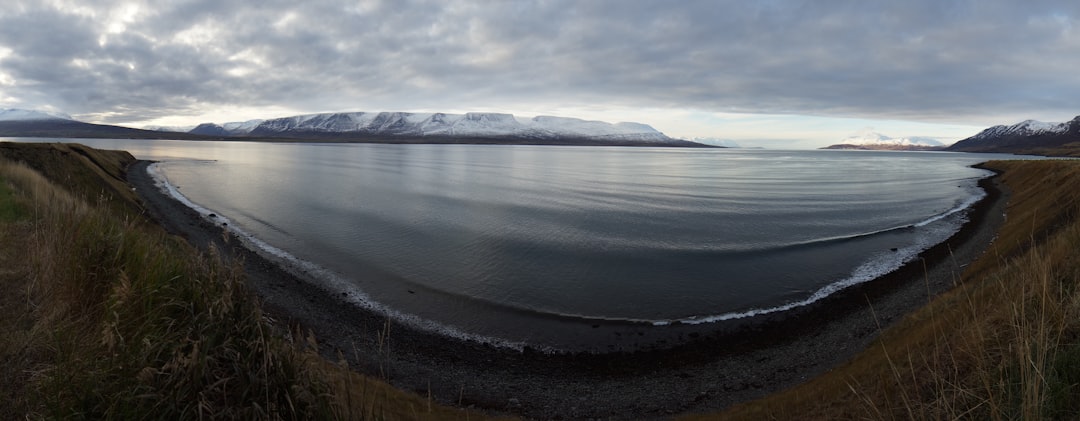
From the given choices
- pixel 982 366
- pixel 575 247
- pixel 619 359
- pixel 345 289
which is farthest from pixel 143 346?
pixel 575 247

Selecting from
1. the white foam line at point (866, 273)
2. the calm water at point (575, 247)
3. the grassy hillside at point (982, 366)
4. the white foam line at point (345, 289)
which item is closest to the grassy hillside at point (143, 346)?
the grassy hillside at point (982, 366)

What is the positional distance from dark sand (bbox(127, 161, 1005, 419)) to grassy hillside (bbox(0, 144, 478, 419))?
4.35 metres

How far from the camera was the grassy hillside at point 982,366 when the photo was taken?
12.0 ft

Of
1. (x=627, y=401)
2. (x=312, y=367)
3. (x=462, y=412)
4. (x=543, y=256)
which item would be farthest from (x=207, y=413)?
(x=543, y=256)

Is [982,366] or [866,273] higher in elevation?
[982,366]

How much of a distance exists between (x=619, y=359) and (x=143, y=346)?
10824 mm

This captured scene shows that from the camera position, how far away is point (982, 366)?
Answer: 475 centimetres

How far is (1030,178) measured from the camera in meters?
48.6

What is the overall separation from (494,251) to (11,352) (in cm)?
1929

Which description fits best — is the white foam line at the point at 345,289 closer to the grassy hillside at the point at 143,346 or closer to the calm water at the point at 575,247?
the calm water at the point at 575,247

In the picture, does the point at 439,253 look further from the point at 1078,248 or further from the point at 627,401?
the point at 1078,248

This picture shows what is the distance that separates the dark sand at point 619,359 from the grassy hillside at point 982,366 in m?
1.19

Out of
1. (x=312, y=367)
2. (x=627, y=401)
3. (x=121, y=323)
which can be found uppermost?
(x=121, y=323)

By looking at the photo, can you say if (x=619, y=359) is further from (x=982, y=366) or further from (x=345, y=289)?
(x=345, y=289)
